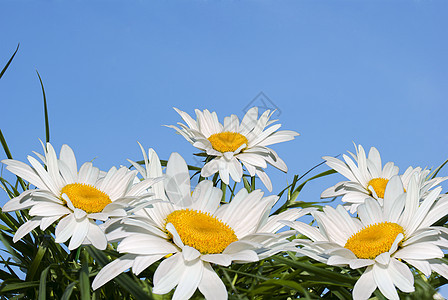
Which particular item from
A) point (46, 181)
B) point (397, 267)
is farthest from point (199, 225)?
point (46, 181)

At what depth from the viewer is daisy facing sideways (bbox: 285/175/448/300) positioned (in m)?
1.42

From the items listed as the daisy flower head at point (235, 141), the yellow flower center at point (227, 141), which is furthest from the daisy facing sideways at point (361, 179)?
the yellow flower center at point (227, 141)

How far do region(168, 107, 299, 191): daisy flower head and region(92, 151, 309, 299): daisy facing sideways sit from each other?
23.6 inches

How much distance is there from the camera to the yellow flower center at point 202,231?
54.9 inches

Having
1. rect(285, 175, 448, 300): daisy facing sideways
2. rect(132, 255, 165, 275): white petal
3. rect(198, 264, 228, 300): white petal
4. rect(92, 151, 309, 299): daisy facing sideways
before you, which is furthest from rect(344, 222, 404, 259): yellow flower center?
rect(132, 255, 165, 275): white petal

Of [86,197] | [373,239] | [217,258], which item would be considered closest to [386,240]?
[373,239]

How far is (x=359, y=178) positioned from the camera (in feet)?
8.20

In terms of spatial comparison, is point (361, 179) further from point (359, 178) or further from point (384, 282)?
point (384, 282)

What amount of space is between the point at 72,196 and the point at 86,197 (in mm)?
53

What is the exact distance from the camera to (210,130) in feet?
8.70

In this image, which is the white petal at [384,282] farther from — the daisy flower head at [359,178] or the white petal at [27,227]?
the white petal at [27,227]

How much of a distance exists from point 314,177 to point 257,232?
1.18m

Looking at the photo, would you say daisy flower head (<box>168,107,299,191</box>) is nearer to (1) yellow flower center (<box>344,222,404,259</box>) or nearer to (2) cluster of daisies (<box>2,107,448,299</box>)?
(2) cluster of daisies (<box>2,107,448,299</box>)

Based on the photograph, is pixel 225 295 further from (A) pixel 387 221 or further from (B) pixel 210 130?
(B) pixel 210 130
